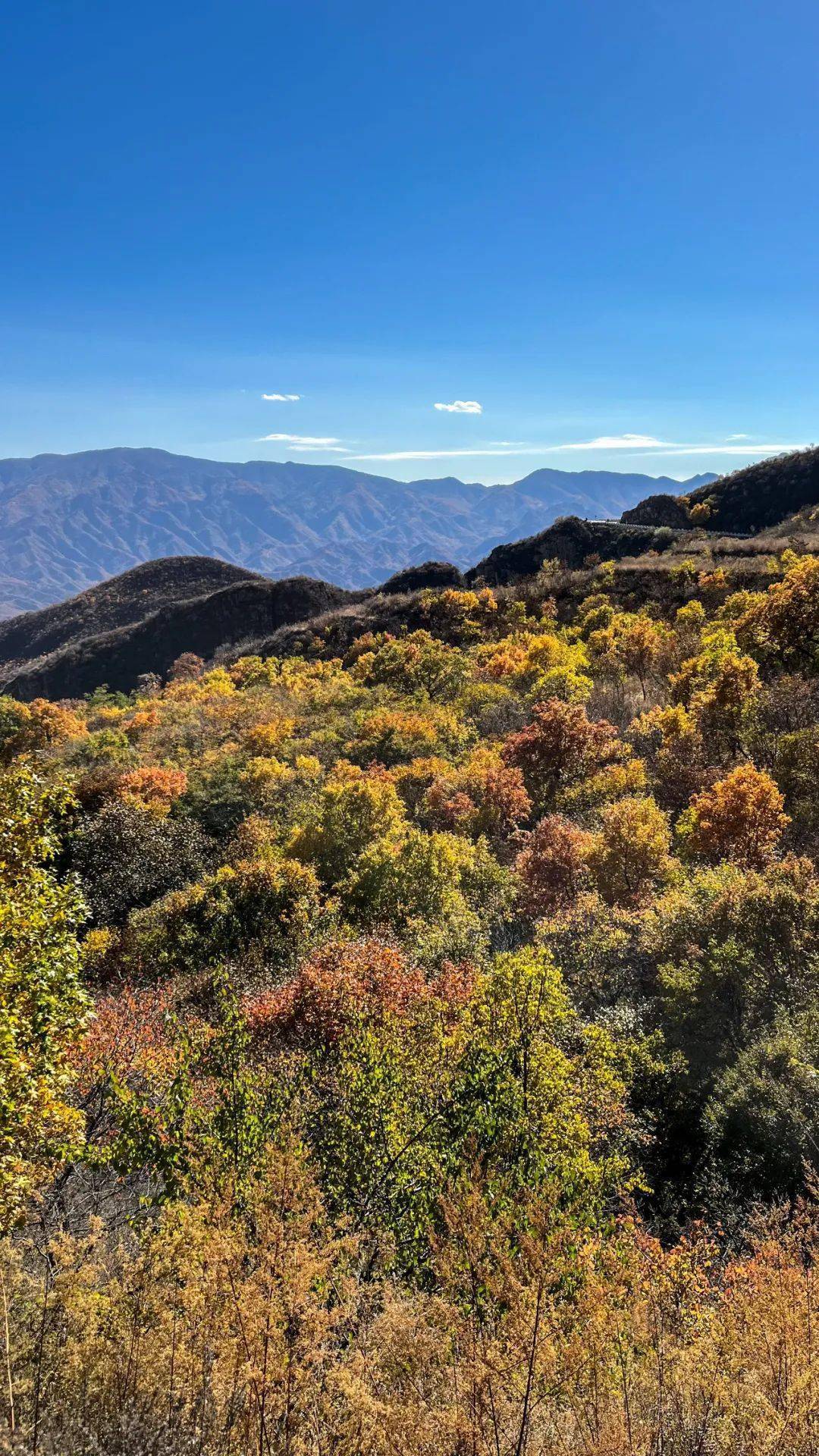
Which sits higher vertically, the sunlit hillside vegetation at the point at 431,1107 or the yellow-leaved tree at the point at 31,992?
the yellow-leaved tree at the point at 31,992

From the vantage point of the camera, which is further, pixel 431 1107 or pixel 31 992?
pixel 431 1107

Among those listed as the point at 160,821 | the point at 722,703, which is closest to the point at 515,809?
the point at 722,703

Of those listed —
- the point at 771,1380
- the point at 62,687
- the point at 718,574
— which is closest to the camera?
the point at 771,1380

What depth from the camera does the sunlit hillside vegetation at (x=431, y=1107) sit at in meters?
5.96

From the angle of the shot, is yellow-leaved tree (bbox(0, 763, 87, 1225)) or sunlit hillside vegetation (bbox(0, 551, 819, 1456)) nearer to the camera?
sunlit hillside vegetation (bbox(0, 551, 819, 1456))

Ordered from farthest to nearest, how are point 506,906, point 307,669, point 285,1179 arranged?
point 307,669
point 506,906
point 285,1179

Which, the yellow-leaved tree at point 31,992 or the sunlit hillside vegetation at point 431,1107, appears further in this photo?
the yellow-leaved tree at point 31,992

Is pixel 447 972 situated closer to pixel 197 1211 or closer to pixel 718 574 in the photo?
pixel 197 1211

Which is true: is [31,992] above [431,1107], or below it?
above

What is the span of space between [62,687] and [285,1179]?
286ft

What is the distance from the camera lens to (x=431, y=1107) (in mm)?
10078

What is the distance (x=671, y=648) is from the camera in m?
34.8

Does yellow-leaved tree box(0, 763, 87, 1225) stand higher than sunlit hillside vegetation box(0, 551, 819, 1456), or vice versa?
yellow-leaved tree box(0, 763, 87, 1225)

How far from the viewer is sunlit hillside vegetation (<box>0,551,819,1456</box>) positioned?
5.96 m
